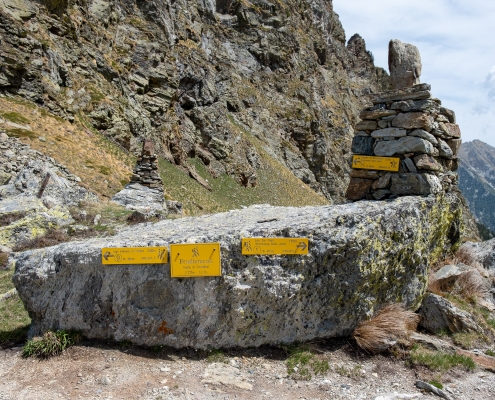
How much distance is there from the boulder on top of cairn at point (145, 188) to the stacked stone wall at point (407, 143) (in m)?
11.5

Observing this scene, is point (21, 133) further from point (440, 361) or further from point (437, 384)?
point (437, 384)

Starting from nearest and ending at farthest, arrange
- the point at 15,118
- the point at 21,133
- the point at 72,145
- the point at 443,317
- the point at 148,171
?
the point at 443,317 → the point at 148,171 → the point at 21,133 → the point at 15,118 → the point at 72,145

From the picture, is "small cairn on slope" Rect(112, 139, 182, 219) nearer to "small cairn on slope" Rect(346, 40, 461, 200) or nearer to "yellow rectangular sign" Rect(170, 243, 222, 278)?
"small cairn on slope" Rect(346, 40, 461, 200)

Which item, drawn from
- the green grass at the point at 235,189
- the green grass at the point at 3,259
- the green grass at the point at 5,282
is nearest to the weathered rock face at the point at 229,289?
the green grass at the point at 5,282

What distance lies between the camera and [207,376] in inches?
193

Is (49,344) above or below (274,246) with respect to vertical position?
below

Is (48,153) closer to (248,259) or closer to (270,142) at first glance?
(248,259)

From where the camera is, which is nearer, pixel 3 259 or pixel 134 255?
pixel 134 255

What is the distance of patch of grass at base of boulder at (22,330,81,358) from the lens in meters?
5.21

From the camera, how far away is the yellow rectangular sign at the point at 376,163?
723 cm

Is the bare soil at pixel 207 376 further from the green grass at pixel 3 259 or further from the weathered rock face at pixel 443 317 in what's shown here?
the green grass at pixel 3 259

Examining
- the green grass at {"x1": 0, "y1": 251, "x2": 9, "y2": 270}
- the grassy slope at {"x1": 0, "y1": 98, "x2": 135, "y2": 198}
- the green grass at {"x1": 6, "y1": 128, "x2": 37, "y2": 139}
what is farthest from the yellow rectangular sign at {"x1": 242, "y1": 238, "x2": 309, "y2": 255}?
the green grass at {"x1": 6, "y1": 128, "x2": 37, "y2": 139}

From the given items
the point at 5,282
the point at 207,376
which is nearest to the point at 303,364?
the point at 207,376

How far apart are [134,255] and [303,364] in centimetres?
278
